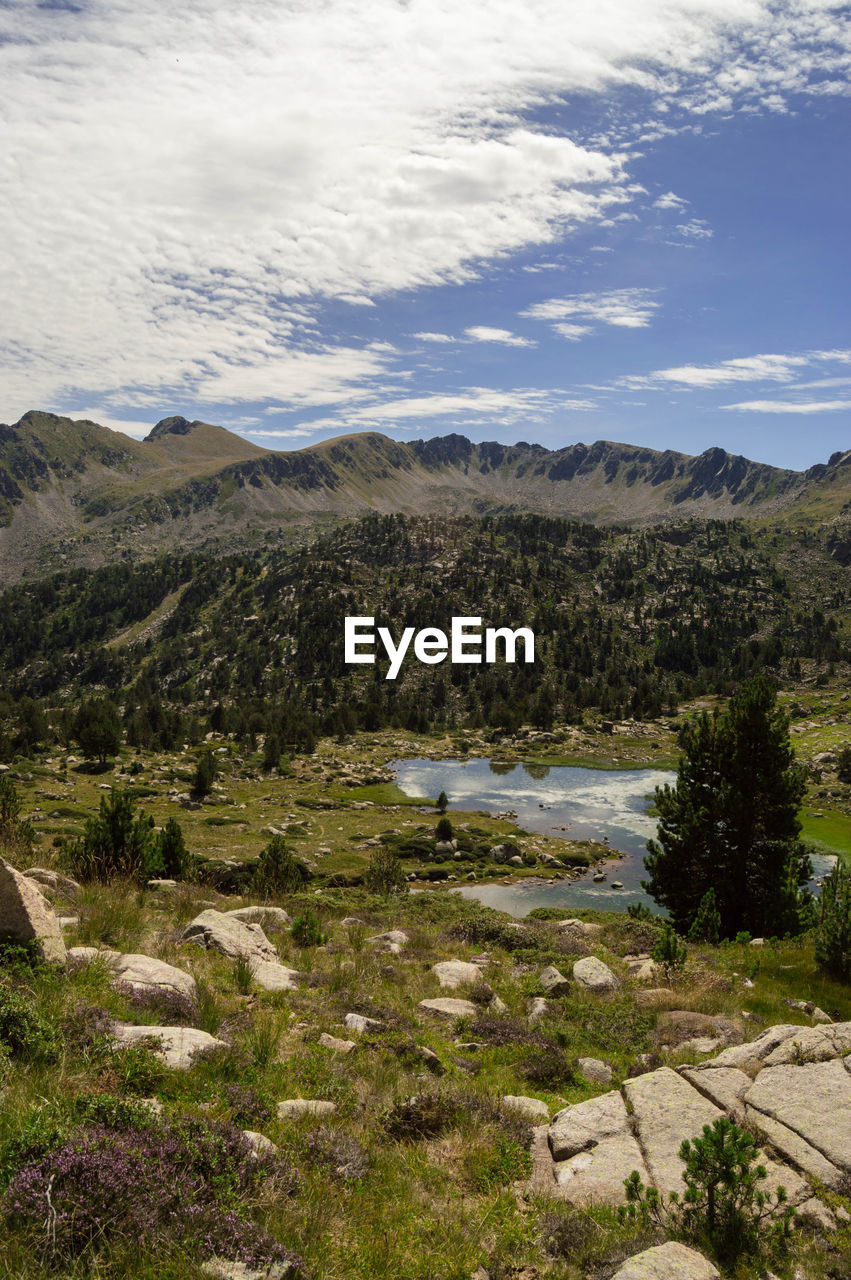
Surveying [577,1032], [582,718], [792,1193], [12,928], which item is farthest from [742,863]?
[582,718]

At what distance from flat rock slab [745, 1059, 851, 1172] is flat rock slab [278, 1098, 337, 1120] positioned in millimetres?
5785

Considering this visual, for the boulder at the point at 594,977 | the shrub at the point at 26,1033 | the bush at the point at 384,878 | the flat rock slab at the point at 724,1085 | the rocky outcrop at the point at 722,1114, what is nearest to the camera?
the shrub at the point at 26,1033

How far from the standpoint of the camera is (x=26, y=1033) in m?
7.15

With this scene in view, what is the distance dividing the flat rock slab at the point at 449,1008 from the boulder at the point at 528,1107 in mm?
4182

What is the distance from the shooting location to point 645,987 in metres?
16.7

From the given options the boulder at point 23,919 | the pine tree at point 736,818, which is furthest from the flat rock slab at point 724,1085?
the pine tree at point 736,818

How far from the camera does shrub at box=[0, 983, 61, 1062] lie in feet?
23.3

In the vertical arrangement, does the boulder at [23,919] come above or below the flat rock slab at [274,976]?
above

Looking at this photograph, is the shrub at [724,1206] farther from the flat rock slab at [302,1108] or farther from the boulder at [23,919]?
the boulder at [23,919]

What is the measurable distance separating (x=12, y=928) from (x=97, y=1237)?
5864 millimetres

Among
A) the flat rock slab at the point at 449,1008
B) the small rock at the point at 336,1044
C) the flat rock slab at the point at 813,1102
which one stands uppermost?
the flat rock slab at the point at 813,1102

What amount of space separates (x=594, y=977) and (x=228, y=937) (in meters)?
9.87

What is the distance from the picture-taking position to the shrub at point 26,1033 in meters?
7.10

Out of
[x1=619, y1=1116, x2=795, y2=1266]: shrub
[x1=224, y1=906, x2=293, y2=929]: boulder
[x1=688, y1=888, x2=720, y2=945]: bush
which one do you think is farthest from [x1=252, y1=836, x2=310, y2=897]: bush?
[x1=619, y1=1116, x2=795, y2=1266]: shrub
